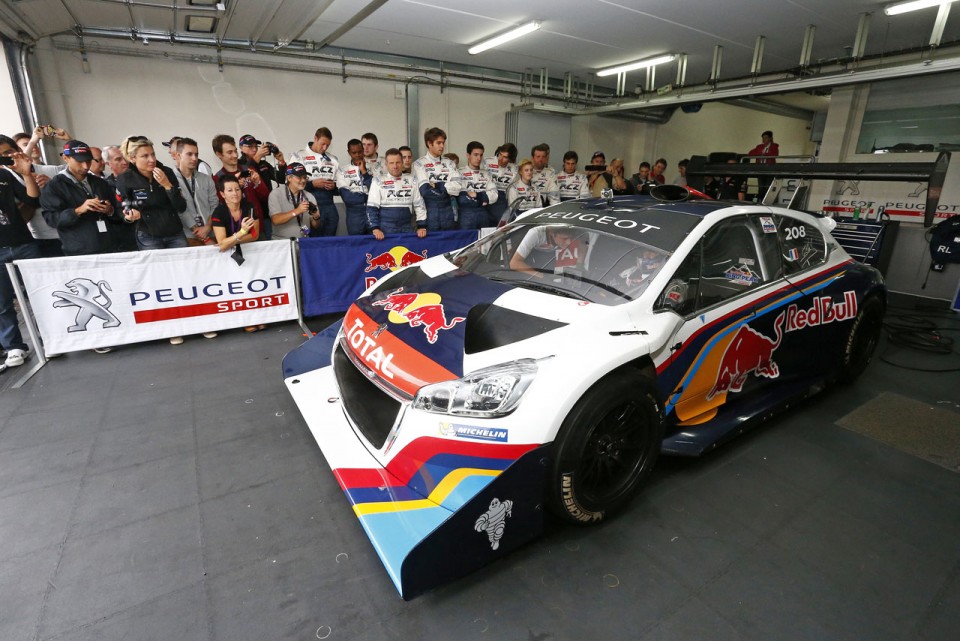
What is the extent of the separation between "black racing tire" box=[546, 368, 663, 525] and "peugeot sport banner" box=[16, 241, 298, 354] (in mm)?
3716

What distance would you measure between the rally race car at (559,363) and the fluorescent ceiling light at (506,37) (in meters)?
4.61

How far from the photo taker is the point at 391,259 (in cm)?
523

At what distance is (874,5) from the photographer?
573 centimetres

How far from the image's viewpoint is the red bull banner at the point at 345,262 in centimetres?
Answer: 486

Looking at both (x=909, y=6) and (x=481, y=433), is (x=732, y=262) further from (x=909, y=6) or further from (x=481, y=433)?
(x=909, y=6)

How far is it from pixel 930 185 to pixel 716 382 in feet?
8.74

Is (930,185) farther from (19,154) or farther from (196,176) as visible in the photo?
(19,154)

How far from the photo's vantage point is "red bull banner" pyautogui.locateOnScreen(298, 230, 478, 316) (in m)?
4.86

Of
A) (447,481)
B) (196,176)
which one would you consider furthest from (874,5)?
(196,176)

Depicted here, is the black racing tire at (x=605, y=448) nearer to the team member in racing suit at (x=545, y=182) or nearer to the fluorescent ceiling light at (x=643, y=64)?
the team member in racing suit at (x=545, y=182)

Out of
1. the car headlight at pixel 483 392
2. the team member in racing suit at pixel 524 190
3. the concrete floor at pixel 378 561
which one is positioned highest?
the team member in racing suit at pixel 524 190

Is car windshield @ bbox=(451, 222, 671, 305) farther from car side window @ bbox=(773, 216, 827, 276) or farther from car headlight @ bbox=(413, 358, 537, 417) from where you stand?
car side window @ bbox=(773, 216, 827, 276)

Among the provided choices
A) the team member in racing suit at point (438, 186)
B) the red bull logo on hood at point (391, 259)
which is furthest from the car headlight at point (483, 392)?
the team member in racing suit at point (438, 186)

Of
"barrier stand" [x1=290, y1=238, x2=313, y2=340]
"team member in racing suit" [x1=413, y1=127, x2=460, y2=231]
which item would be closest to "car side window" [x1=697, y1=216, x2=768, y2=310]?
"barrier stand" [x1=290, y1=238, x2=313, y2=340]
